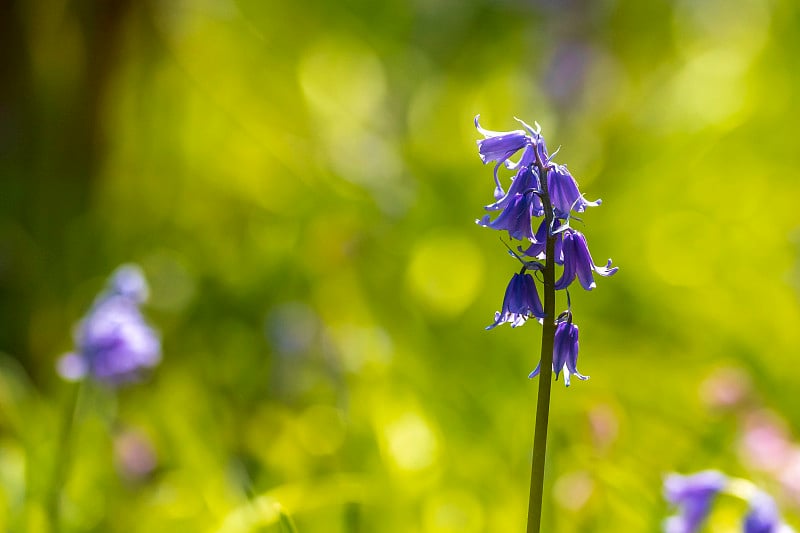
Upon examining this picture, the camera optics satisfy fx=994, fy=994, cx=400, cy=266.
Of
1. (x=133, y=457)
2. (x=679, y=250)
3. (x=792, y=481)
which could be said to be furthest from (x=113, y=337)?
(x=679, y=250)

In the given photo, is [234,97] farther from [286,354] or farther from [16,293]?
[286,354]

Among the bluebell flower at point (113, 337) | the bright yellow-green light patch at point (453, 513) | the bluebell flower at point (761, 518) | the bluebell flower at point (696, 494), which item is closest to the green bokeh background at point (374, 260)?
the bright yellow-green light patch at point (453, 513)

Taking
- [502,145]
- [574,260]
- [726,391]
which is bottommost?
[574,260]

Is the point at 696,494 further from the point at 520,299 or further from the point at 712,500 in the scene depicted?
the point at 520,299

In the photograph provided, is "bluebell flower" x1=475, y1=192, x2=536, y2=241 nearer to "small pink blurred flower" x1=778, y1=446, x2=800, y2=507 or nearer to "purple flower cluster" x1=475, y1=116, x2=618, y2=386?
"purple flower cluster" x1=475, y1=116, x2=618, y2=386

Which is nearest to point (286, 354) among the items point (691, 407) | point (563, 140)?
point (691, 407)

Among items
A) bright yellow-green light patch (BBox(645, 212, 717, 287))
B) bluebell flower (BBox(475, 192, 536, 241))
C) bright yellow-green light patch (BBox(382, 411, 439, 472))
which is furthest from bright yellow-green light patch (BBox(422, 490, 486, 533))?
bright yellow-green light patch (BBox(645, 212, 717, 287))
